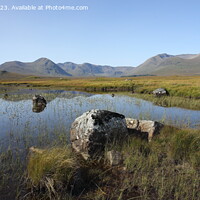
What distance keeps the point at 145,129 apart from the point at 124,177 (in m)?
4.34

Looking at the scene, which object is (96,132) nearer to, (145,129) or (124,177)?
(124,177)

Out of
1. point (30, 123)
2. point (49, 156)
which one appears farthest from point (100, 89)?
point (49, 156)

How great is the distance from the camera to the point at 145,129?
9656 millimetres

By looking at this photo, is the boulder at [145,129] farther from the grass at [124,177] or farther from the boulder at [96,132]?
the grass at [124,177]

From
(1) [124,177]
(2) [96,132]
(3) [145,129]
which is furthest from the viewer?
(3) [145,129]

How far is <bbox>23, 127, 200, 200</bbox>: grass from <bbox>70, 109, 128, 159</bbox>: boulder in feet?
2.84

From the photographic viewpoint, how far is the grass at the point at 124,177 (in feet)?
16.4

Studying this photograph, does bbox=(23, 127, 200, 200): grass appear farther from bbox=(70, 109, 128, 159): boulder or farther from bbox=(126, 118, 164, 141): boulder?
bbox=(126, 118, 164, 141): boulder

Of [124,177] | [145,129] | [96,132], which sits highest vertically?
[96,132]

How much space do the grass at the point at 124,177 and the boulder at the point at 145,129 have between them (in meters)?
2.15

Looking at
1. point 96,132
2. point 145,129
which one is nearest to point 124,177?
point 96,132

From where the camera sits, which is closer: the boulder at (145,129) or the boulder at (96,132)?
the boulder at (96,132)

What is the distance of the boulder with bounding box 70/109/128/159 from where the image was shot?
7.70 m

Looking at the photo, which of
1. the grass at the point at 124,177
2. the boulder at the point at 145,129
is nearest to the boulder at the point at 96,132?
the grass at the point at 124,177
